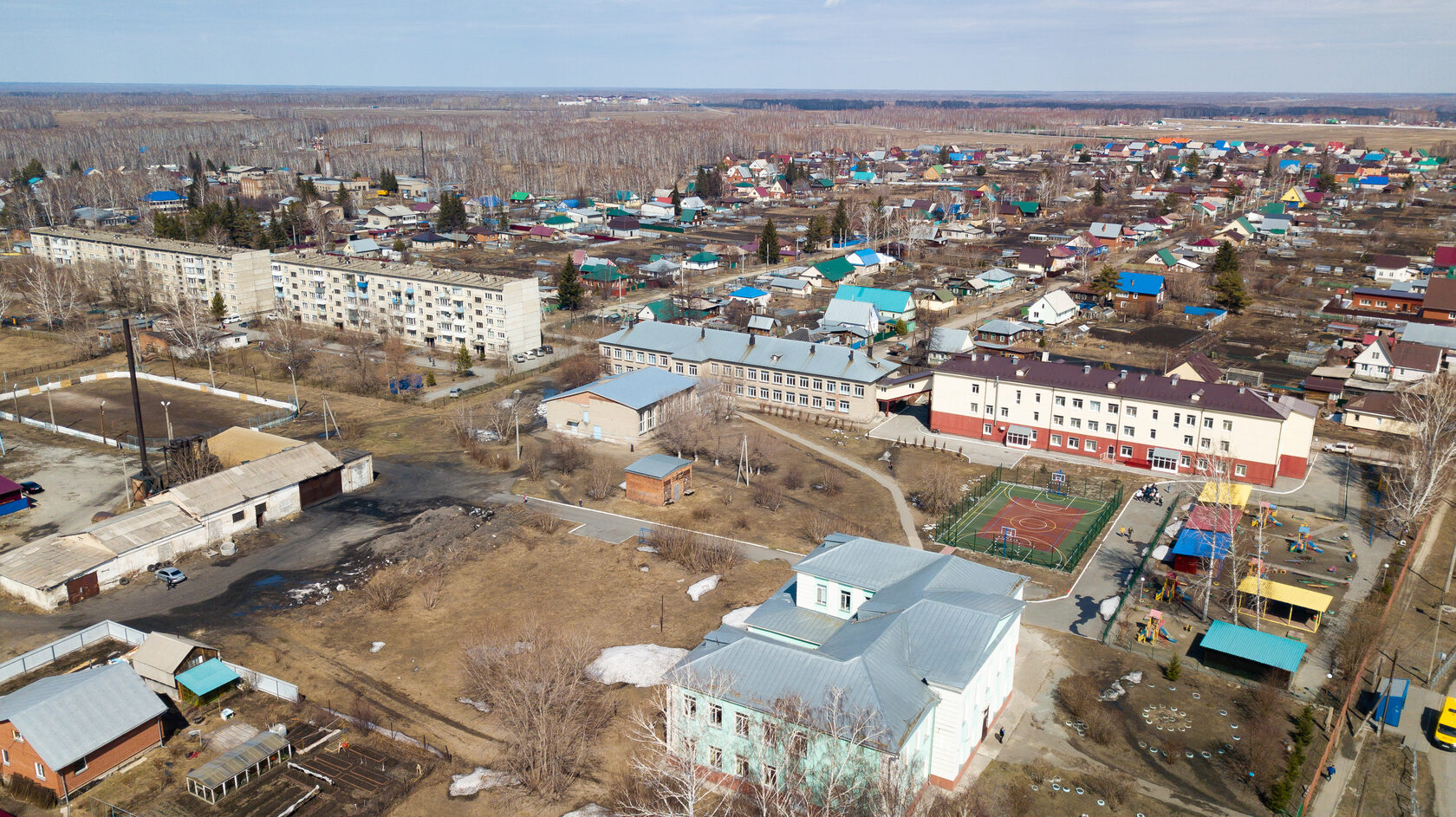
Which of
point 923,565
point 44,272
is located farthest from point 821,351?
point 44,272

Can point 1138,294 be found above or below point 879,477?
above

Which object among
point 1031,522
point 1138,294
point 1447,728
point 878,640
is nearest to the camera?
point 878,640

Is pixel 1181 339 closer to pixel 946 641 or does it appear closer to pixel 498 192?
pixel 946 641

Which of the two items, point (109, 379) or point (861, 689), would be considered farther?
→ point (109, 379)

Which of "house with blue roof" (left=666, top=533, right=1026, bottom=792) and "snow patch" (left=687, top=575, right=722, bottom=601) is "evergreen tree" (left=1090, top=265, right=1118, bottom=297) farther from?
"house with blue roof" (left=666, top=533, right=1026, bottom=792)

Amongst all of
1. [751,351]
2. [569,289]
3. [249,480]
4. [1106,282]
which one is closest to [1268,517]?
[751,351]

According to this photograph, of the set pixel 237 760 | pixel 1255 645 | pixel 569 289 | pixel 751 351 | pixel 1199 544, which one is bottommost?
pixel 237 760

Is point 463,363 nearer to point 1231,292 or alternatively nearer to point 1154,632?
point 1154,632
